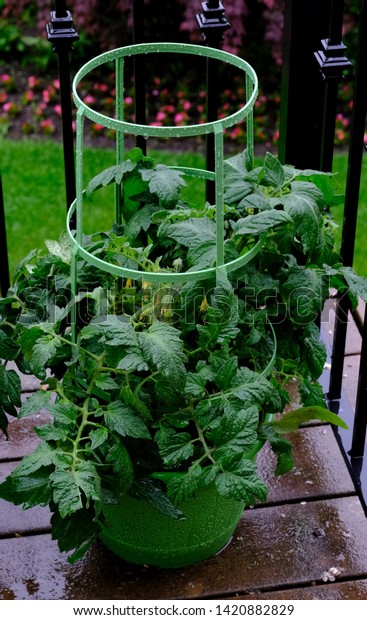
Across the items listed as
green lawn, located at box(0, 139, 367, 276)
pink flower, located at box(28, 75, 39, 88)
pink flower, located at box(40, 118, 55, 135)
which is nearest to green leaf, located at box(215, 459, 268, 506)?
green lawn, located at box(0, 139, 367, 276)

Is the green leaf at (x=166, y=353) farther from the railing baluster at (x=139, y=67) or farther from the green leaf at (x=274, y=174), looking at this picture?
the railing baluster at (x=139, y=67)

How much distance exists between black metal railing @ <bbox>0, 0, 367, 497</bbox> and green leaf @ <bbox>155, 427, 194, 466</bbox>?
474 millimetres

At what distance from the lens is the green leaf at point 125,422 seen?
1507 millimetres

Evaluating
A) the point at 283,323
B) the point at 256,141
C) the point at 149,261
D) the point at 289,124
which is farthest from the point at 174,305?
the point at 256,141

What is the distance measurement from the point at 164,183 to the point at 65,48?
32 centimetres

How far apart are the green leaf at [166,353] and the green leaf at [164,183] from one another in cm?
24

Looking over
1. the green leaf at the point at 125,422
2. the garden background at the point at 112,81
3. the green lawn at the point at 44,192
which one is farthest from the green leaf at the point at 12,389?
the garden background at the point at 112,81

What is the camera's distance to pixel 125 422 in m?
1.51

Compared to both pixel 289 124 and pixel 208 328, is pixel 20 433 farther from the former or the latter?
pixel 289 124

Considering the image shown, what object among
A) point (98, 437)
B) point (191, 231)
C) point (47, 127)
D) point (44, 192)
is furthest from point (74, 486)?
point (47, 127)

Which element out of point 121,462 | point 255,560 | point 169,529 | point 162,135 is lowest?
point 255,560

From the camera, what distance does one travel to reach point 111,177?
1.61m

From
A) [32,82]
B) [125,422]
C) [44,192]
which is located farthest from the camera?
[32,82]

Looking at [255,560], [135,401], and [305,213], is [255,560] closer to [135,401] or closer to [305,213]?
[135,401]
